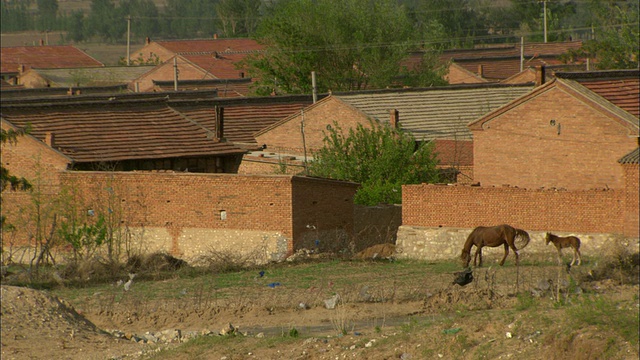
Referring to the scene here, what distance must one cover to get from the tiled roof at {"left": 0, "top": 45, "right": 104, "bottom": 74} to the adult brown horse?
6317 centimetres

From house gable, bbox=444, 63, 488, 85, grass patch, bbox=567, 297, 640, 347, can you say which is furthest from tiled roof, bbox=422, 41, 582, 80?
grass patch, bbox=567, 297, 640, 347

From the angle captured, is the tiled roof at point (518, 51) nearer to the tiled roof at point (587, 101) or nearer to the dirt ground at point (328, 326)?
the tiled roof at point (587, 101)

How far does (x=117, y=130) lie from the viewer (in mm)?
36156

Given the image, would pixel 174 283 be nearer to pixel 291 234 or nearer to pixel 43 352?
pixel 291 234

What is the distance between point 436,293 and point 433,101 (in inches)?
902

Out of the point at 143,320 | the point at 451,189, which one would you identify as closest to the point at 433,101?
the point at 451,189

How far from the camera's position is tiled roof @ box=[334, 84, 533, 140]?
1597 inches

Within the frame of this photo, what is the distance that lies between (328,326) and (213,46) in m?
66.7

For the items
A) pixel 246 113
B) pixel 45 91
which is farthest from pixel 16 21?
pixel 246 113

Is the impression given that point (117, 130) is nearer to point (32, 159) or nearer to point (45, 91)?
point (32, 159)

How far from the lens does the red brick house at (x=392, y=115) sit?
40.4m

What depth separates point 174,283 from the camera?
24.9 metres

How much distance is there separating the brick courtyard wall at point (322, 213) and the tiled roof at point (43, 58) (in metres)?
58.3

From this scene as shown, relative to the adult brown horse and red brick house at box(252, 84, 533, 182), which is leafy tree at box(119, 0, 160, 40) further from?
the adult brown horse
